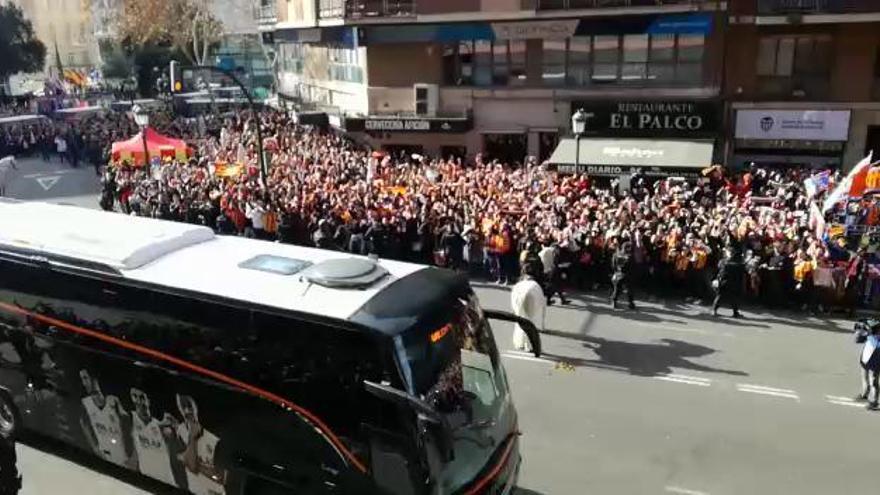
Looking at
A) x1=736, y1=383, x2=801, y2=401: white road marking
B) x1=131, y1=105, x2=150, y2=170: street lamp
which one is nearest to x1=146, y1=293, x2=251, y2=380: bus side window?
x1=736, y1=383, x2=801, y2=401: white road marking

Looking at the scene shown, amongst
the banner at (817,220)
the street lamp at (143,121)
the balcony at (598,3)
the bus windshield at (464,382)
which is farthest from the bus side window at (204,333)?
the balcony at (598,3)

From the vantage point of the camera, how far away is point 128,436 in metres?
8.56

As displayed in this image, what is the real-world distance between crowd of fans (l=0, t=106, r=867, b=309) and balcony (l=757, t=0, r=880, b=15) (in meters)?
4.66

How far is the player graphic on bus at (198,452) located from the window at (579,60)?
2077cm

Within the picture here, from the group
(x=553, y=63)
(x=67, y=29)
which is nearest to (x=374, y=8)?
(x=553, y=63)

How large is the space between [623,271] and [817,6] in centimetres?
1272

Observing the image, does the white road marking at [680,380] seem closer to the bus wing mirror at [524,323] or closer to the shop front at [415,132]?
the bus wing mirror at [524,323]

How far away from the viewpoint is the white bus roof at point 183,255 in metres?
7.33

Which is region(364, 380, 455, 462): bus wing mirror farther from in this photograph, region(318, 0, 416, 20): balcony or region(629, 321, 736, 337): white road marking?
region(318, 0, 416, 20): balcony

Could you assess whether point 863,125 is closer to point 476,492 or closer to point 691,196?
point 691,196

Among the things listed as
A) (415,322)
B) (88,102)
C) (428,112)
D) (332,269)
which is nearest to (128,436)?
(332,269)

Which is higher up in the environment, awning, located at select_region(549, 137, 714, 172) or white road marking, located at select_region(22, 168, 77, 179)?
awning, located at select_region(549, 137, 714, 172)

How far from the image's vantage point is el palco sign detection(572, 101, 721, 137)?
2412cm

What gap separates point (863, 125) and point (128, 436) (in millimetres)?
22466
